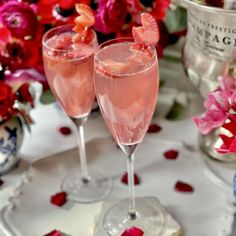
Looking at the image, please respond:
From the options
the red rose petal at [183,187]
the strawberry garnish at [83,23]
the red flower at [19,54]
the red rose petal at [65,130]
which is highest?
the strawberry garnish at [83,23]

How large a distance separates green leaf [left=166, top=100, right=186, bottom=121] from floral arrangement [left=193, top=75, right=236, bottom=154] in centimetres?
19

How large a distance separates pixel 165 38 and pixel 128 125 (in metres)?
0.31

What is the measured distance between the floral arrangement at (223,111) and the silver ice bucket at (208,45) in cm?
6

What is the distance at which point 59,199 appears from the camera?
2.72 feet

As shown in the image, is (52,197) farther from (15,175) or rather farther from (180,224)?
(180,224)

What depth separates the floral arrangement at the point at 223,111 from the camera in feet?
2.36

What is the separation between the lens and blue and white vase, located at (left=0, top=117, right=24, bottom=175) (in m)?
0.85

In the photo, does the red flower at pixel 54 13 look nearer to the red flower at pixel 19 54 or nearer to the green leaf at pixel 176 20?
the red flower at pixel 19 54

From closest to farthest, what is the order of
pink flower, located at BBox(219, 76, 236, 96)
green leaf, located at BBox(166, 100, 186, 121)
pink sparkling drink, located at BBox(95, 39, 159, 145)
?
pink sparkling drink, located at BBox(95, 39, 159, 145)
pink flower, located at BBox(219, 76, 236, 96)
green leaf, located at BBox(166, 100, 186, 121)

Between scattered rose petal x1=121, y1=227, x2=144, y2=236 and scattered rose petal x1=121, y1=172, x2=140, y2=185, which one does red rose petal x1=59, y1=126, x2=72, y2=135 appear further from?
scattered rose petal x1=121, y1=227, x2=144, y2=236

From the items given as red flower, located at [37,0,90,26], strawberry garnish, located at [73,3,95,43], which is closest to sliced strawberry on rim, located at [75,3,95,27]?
strawberry garnish, located at [73,3,95,43]

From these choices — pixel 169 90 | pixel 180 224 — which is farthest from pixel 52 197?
A: pixel 169 90

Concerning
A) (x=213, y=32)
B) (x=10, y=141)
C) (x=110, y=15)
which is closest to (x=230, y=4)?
(x=213, y=32)

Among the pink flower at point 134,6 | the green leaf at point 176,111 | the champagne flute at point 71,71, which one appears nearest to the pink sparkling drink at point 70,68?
the champagne flute at point 71,71
